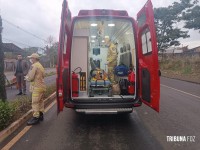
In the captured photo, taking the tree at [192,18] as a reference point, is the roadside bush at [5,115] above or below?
below

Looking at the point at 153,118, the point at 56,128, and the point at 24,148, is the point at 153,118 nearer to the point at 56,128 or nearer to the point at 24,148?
the point at 56,128

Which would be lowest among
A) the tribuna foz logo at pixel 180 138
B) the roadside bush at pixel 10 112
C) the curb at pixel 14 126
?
the tribuna foz logo at pixel 180 138

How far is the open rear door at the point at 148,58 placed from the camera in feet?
18.9

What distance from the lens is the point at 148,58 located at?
6.31 metres

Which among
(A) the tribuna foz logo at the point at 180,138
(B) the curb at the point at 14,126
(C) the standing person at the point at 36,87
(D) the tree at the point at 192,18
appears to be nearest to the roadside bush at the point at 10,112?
(B) the curb at the point at 14,126

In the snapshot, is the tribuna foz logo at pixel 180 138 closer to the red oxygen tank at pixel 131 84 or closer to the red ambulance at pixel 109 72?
the red ambulance at pixel 109 72

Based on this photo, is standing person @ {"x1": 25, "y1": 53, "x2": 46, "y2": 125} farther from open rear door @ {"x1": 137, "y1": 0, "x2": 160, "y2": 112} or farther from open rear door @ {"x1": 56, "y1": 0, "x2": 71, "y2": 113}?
open rear door @ {"x1": 137, "y1": 0, "x2": 160, "y2": 112}

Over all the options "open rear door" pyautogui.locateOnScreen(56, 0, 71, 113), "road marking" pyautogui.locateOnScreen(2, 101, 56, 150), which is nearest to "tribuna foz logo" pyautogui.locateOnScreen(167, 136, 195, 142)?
"open rear door" pyautogui.locateOnScreen(56, 0, 71, 113)

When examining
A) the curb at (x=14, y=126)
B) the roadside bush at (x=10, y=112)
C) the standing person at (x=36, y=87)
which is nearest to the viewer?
the curb at (x=14, y=126)

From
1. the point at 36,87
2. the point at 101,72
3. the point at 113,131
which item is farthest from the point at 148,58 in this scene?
the point at 36,87

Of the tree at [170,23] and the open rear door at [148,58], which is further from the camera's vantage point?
the tree at [170,23]

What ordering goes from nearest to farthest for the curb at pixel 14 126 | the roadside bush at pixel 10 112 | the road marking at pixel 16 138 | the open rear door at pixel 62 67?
the road marking at pixel 16 138 < the curb at pixel 14 126 < the open rear door at pixel 62 67 < the roadside bush at pixel 10 112

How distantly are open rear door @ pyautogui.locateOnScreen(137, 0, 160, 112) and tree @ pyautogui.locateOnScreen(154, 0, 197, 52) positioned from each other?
29048 mm

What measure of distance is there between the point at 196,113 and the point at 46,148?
16.3 ft
